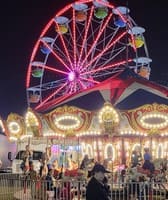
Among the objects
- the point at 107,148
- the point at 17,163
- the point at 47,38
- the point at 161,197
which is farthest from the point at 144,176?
the point at 47,38

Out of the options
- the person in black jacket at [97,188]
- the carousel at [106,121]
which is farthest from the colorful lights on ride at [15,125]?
the person in black jacket at [97,188]

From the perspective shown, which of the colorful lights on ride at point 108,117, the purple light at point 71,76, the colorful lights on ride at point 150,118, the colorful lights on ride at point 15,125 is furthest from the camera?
the purple light at point 71,76

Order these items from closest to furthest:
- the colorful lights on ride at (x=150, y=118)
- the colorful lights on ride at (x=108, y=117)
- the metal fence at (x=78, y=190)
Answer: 1. the metal fence at (x=78, y=190)
2. the colorful lights on ride at (x=150, y=118)
3. the colorful lights on ride at (x=108, y=117)

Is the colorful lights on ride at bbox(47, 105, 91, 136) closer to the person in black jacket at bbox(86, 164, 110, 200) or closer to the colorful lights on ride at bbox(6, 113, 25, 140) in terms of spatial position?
the colorful lights on ride at bbox(6, 113, 25, 140)

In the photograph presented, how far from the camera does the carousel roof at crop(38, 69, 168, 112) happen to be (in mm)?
12703

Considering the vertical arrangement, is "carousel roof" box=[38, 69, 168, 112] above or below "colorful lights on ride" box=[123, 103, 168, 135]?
above

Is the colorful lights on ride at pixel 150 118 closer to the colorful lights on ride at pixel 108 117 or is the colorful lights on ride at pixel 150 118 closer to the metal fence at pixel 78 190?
the colorful lights on ride at pixel 108 117

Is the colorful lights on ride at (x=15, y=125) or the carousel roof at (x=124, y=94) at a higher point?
the carousel roof at (x=124, y=94)

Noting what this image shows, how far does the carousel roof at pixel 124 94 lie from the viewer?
12.7 meters

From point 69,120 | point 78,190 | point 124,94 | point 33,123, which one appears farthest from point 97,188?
point 33,123

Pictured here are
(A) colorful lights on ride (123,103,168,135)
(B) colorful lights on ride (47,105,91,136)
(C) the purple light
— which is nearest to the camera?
(A) colorful lights on ride (123,103,168,135)

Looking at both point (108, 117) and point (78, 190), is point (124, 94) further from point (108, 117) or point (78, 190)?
point (78, 190)

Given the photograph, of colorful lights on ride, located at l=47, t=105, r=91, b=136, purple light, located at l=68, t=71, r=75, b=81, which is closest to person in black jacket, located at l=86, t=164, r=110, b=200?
colorful lights on ride, located at l=47, t=105, r=91, b=136

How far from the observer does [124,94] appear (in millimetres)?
13125
